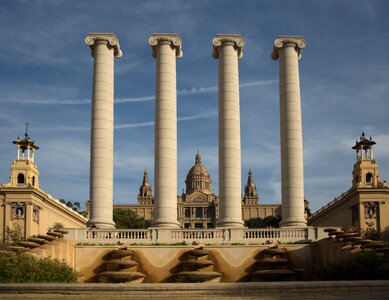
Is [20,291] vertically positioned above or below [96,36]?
below

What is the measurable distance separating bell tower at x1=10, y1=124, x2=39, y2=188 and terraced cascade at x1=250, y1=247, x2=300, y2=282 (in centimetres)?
9000

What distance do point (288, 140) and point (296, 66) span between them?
360 inches

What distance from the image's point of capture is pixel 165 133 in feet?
243

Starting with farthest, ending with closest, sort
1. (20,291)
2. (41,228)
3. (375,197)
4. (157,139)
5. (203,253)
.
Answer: (41,228) → (375,197) → (157,139) → (203,253) → (20,291)

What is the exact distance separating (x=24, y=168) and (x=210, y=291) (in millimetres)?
112916

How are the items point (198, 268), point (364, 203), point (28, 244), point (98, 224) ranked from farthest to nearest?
point (364, 203)
point (98, 224)
point (198, 268)
point (28, 244)

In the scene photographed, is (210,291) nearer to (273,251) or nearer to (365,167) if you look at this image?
(273,251)

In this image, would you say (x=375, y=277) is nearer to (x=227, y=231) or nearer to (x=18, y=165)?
(x=227, y=231)

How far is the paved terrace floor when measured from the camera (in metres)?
40.2

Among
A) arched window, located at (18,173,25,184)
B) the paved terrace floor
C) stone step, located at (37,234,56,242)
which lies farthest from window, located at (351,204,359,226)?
the paved terrace floor

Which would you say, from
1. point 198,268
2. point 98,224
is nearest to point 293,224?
point 198,268

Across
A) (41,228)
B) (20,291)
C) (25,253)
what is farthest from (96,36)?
(41,228)

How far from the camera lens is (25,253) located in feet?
179

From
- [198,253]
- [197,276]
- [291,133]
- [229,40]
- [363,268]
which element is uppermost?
[229,40]
